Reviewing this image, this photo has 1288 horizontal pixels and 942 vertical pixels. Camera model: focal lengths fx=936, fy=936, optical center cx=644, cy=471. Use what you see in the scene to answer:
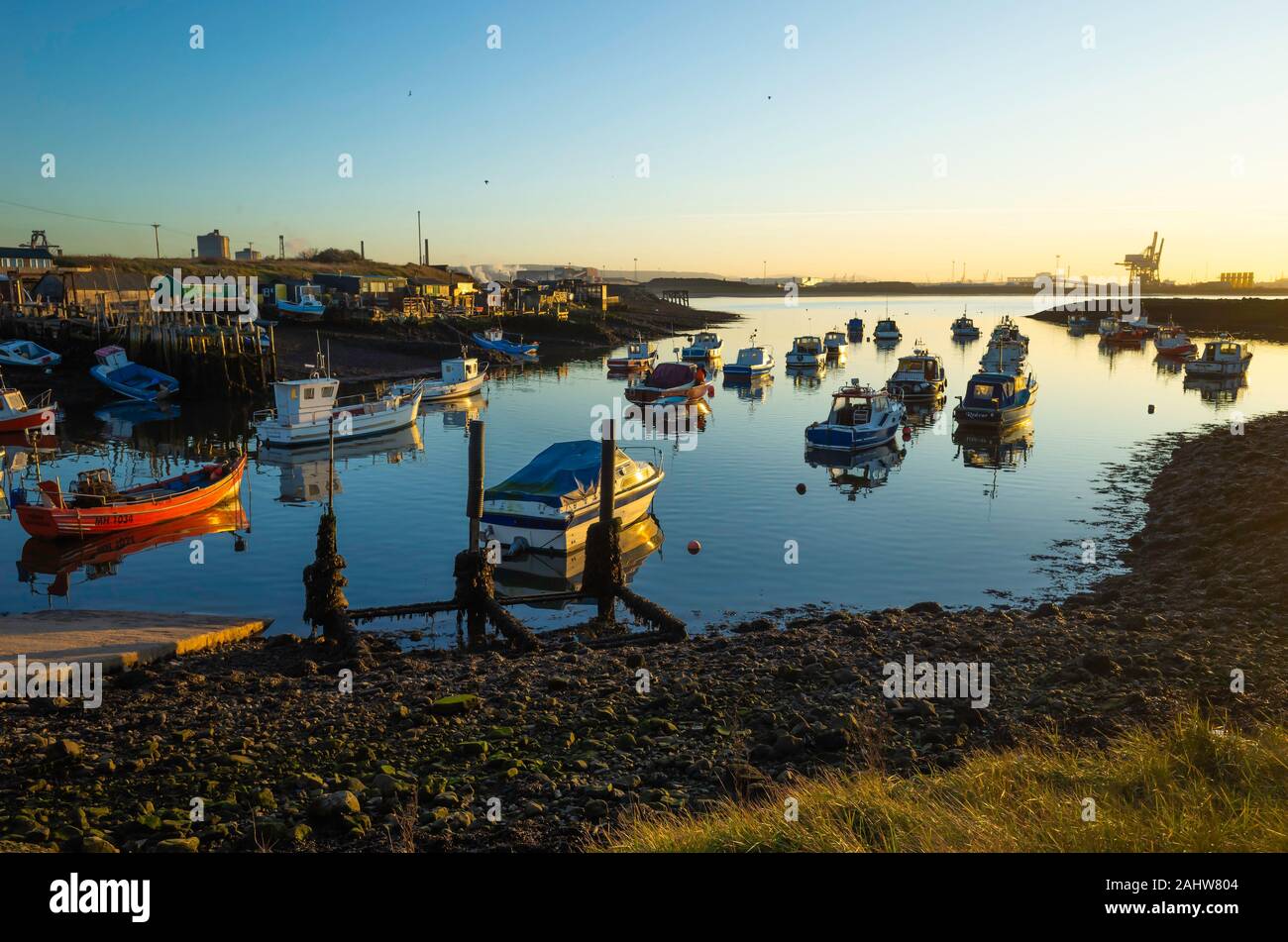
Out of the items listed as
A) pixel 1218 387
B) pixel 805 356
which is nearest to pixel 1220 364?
Result: pixel 1218 387

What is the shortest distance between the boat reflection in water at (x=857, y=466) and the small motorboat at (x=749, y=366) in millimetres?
28246

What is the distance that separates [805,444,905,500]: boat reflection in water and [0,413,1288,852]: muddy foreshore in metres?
14.1

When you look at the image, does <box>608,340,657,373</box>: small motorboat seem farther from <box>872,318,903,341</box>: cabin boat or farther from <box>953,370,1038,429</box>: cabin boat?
<box>872,318,903,341</box>: cabin boat

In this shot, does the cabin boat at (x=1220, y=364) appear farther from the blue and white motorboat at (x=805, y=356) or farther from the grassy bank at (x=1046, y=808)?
the grassy bank at (x=1046, y=808)

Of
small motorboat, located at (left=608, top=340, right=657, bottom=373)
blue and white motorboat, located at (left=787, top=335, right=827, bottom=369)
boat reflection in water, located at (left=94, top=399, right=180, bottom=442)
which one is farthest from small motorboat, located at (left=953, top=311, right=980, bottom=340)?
boat reflection in water, located at (left=94, top=399, right=180, bottom=442)

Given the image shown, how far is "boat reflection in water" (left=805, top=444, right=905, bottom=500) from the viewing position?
103ft

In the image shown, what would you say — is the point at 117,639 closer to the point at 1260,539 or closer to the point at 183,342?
the point at 1260,539

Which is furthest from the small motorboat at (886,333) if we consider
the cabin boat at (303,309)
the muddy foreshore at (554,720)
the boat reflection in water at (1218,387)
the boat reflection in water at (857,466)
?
the muddy foreshore at (554,720)

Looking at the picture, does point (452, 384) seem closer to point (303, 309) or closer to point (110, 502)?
point (110, 502)

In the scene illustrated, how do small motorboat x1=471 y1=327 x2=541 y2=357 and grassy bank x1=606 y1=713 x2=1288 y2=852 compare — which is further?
small motorboat x1=471 y1=327 x2=541 y2=357

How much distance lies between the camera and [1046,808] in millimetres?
6719

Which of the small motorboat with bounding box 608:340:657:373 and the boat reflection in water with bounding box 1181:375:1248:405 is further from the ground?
the small motorboat with bounding box 608:340:657:373

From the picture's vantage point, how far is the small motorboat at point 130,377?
50.9 metres
